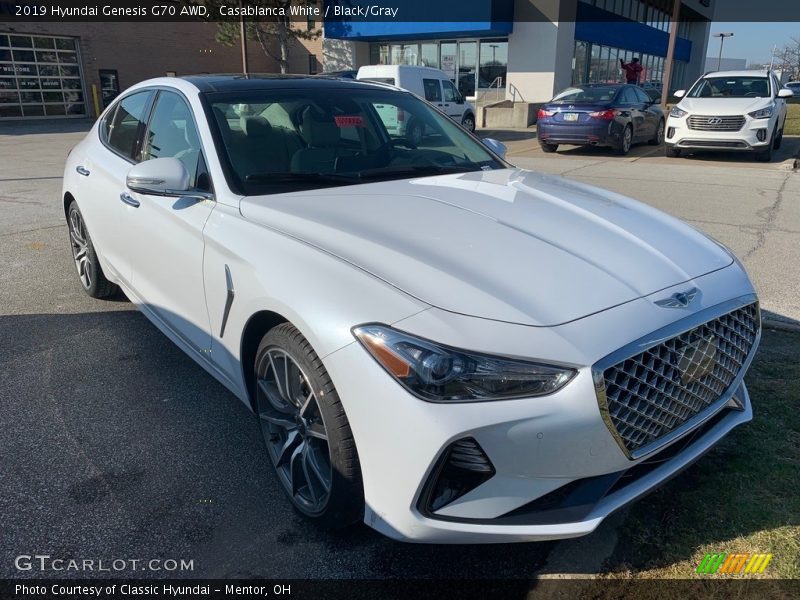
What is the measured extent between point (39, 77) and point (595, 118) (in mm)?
24645

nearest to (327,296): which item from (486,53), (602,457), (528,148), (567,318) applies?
(567,318)

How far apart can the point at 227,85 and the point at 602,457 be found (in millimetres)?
2812

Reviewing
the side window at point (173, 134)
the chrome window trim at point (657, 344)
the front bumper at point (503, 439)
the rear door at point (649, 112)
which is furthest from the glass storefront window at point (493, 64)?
the front bumper at point (503, 439)

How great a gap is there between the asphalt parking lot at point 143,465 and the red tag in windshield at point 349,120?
1.68 m

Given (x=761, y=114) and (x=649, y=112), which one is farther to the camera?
(x=649, y=112)

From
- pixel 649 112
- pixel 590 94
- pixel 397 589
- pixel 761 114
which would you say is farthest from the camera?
pixel 649 112

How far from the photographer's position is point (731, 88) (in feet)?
45.7

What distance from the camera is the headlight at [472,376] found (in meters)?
1.96

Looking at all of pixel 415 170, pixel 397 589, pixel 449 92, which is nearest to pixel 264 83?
pixel 415 170

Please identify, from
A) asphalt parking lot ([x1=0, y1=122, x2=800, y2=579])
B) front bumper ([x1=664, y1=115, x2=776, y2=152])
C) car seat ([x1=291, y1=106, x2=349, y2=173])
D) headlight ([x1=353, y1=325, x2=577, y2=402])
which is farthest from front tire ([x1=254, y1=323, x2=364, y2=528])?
front bumper ([x1=664, y1=115, x2=776, y2=152])

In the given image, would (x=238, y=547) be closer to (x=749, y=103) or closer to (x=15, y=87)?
(x=749, y=103)

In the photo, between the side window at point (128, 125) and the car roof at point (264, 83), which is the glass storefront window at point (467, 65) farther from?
the car roof at point (264, 83)

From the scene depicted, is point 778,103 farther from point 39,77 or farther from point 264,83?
point 39,77

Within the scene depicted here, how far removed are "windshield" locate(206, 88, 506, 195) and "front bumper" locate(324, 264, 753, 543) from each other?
4.71 feet
